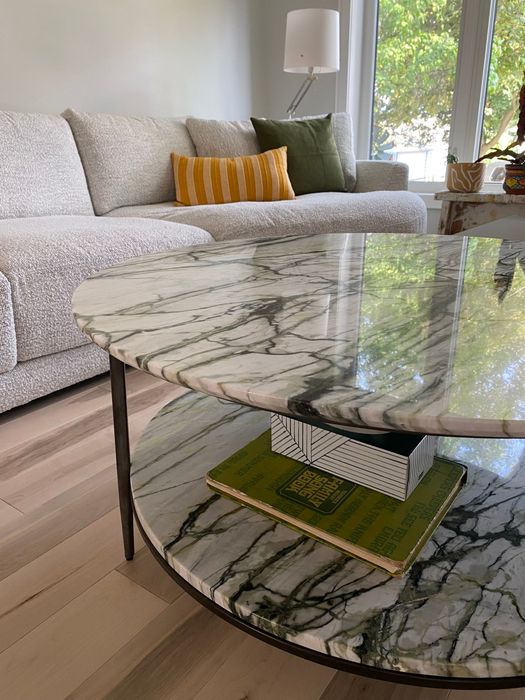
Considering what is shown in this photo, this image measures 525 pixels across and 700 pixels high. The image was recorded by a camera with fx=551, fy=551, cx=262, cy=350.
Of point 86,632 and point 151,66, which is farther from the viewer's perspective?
point 151,66

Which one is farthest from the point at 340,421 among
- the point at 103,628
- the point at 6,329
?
the point at 6,329

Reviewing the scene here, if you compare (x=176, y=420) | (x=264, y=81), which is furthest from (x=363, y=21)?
(x=176, y=420)

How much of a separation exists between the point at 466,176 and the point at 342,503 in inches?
80.4

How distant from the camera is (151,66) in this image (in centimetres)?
267

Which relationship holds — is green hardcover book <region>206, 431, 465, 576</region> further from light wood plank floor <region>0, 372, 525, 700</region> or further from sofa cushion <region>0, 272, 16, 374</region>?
sofa cushion <region>0, 272, 16, 374</region>

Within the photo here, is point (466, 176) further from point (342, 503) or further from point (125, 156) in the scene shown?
point (342, 503)

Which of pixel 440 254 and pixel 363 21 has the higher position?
pixel 363 21

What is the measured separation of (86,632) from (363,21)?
3.45 meters

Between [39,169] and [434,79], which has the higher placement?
[434,79]

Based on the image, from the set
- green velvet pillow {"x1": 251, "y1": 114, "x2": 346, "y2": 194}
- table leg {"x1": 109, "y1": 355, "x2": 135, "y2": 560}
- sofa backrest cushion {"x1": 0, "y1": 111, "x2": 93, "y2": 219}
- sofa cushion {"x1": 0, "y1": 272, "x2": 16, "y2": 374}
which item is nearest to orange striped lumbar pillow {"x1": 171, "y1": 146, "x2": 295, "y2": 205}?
green velvet pillow {"x1": 251, "y1": 114, "x2": 346, "y2": 194}

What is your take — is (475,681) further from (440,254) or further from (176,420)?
(440,254)

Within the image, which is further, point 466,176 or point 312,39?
point 312,39

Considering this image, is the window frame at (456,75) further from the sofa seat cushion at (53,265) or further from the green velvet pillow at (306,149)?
the sofa seat cushion at (53,265)

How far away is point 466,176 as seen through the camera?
234 centimetres
